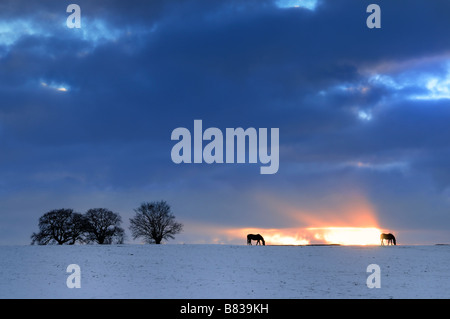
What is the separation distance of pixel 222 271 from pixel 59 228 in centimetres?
5205

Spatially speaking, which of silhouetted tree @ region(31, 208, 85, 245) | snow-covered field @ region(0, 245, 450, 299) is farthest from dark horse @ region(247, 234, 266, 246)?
silhouetted tree @ region(31, 208, 85, 245)

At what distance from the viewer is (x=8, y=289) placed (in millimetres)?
31375

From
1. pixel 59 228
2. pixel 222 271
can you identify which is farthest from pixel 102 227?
pixel 222 271

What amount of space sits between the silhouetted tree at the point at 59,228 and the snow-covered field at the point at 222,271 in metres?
32.5

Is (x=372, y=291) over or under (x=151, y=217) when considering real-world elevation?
under

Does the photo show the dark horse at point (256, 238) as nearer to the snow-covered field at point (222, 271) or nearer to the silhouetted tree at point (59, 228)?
the snow-covered field at point (222, 271)

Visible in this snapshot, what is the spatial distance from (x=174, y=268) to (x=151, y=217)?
39260 millimetres

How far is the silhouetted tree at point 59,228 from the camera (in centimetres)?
8100

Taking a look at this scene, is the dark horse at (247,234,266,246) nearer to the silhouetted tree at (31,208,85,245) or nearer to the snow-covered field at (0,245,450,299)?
the snow-covered field at (0,245,450,299)

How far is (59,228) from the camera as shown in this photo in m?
81.9

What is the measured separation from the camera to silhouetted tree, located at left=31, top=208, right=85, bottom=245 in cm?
8100

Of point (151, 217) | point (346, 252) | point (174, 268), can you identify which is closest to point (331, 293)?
point (174, 268)
